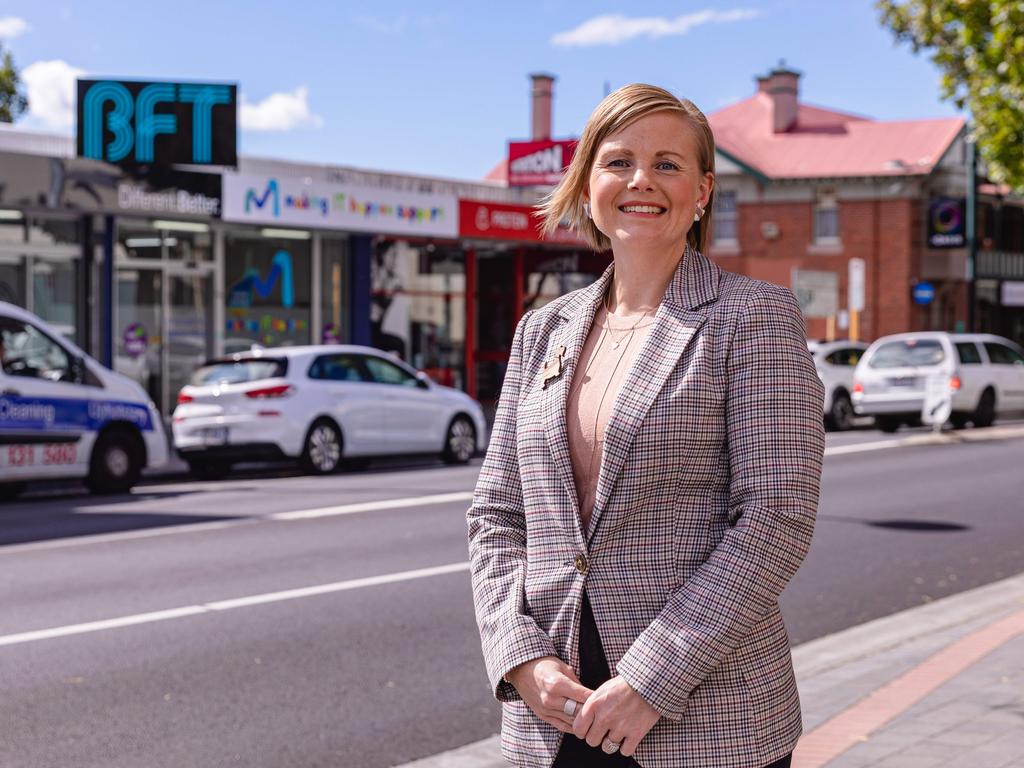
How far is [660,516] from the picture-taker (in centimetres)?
242

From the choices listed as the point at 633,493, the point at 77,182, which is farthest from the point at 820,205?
the point at 633,493

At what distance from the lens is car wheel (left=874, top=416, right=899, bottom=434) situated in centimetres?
2561

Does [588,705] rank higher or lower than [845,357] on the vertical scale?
lower

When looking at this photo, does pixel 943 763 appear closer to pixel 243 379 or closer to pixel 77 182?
pixel 243 379

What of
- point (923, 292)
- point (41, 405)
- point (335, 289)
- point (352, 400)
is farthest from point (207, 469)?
point (923, 292)

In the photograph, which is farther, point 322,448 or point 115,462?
point 322,448

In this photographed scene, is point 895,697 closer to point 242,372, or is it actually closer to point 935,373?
point 242,372

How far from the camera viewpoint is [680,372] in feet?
8.00

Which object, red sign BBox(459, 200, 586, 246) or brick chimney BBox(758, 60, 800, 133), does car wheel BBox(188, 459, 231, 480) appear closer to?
red sign BBox(459, 200, 586, 246)

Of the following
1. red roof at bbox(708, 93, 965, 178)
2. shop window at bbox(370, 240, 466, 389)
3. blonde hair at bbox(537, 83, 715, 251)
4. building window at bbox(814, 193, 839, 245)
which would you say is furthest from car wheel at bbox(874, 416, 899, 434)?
blonde hair at bbox(537, 83, 715, 251)

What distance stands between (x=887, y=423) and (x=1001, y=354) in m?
2.90

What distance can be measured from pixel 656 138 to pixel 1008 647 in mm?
5109

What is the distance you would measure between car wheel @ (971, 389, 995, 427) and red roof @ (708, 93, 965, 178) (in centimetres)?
2034

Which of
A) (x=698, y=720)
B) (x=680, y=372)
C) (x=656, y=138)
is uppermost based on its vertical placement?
(x=656, y=138)
